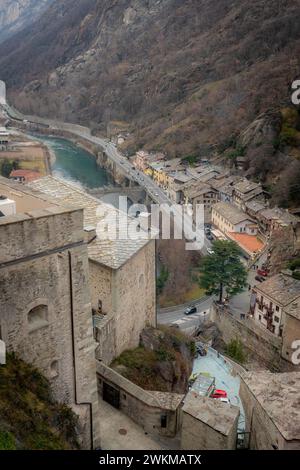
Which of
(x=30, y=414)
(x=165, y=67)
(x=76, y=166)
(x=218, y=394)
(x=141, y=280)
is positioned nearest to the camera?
(x=30, y=414)

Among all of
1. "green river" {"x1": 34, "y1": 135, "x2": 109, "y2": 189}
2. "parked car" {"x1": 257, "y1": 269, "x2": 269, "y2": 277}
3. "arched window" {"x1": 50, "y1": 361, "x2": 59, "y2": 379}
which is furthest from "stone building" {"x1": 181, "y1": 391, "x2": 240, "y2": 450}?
"green river" {"x1": 34, "y1": 135, "x2": 109, "y2": 189}

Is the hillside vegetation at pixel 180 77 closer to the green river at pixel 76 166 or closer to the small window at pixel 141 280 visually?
A: the green river at pixel 76 166

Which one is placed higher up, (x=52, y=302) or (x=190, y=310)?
(x=52, y=302)

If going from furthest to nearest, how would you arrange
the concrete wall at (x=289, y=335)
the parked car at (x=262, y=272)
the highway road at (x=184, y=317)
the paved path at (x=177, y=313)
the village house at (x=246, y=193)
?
the village house at (x=246, y=193), the parked car at (x=262, y=272), the paved path at (x=177, y=313), the highway road at (x=184, y=317), the concrete wall at (x=289, y=335)

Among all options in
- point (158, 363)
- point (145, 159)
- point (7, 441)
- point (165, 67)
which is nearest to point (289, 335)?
point (158, 363)

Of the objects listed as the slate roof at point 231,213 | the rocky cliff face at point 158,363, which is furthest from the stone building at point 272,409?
the slate roof at point 231,213

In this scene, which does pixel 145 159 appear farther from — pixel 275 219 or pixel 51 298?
pixel 51 298
